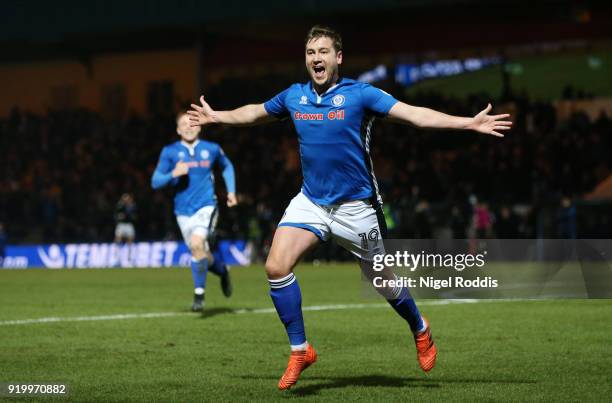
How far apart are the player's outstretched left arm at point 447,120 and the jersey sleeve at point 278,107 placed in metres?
0.81

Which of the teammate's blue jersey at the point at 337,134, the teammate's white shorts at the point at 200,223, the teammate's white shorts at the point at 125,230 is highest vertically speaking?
the teammate's blue jersey at the point at 337,134

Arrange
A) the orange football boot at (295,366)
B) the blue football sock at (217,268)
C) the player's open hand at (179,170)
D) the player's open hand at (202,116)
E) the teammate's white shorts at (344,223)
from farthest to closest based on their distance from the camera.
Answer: the blue football sock at (217,268), the player's open hand at (179,170), the player's open hand at (202,116), the teammate's white shorts at (344,223), the orange football boot at (295,366)

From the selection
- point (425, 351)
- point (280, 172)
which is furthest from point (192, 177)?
point (280, 172)

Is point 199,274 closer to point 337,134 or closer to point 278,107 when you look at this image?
point 278,107

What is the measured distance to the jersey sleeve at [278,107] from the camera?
8.05 m

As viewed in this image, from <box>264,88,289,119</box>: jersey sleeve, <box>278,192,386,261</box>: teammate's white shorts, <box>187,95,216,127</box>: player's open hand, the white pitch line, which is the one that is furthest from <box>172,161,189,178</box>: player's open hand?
<box>278,192,386,261</box>: teammate's white shorts

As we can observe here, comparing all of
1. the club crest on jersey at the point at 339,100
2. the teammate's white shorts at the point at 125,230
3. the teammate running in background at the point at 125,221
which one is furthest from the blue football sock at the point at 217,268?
the teammate's white shorts at the point at 125,230

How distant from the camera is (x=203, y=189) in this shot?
1420cm

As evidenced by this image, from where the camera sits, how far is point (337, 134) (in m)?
7.79

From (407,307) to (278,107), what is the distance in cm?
171

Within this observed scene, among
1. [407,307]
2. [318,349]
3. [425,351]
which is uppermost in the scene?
[407,307]

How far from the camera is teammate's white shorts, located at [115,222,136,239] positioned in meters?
31.1

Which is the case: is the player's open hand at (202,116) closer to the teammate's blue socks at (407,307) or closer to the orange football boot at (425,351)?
→ the teammate's blue socks at (407,307)

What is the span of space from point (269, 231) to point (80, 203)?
26.1 feet
